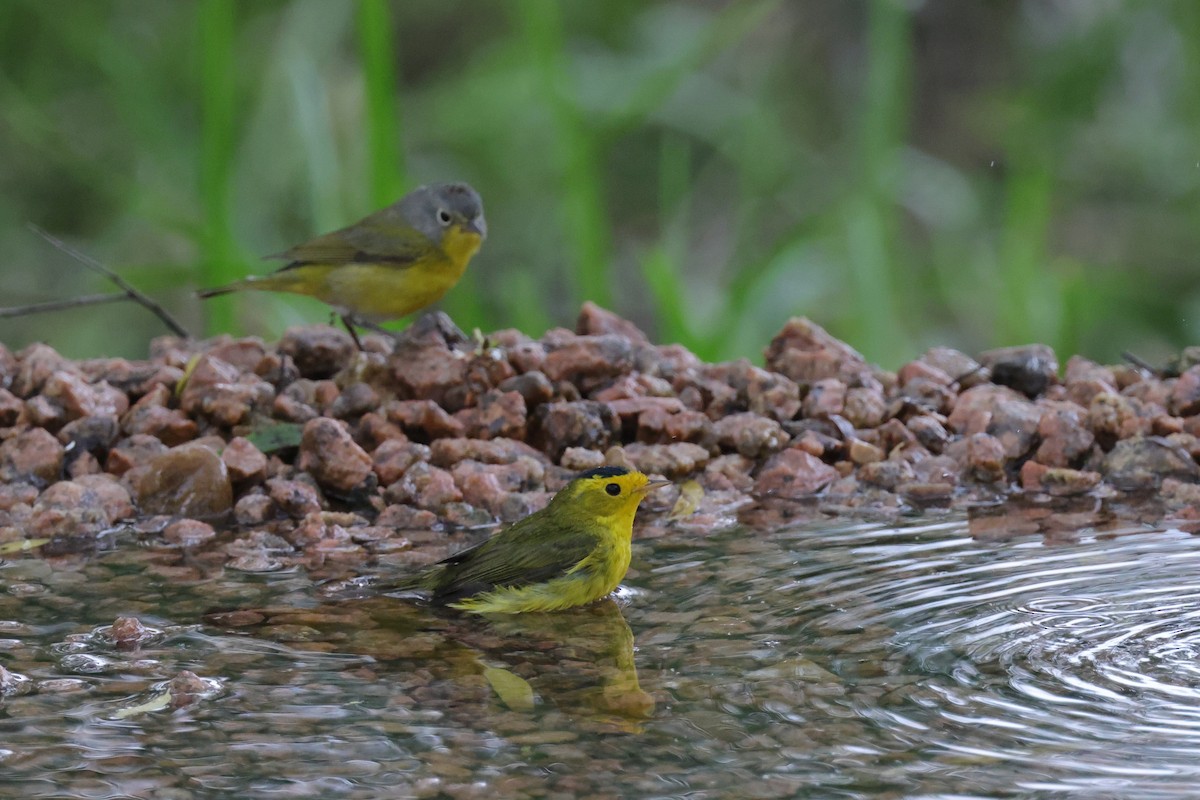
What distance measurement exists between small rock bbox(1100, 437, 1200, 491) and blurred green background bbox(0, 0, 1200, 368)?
1.93 meters

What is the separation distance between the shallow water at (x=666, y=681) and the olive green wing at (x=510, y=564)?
0.21 feet

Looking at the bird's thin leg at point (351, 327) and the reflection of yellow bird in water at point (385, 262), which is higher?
the reflection of yellow bird in water at point (385, 262)

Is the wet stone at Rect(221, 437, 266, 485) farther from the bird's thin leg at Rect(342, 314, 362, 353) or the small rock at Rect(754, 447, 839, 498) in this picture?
the small rock at Rect(754, 447, 839, 498)

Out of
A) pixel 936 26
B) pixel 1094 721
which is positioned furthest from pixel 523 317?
pixel 936 26

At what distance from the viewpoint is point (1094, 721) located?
2121mm

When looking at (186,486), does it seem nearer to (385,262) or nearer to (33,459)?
(33,459)

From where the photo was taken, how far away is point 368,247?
4.48 m

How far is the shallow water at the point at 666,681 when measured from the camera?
1959 millimetres

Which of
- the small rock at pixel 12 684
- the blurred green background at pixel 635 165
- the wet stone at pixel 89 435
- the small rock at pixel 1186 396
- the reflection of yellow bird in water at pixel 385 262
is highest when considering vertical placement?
the blurred green background at pixel 635 165

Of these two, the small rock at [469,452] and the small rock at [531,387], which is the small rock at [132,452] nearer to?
the small rock at [469,452]

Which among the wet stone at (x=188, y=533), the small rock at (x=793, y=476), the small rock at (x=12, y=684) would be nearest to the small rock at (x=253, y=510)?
the wet stone at (x=188, y=533)

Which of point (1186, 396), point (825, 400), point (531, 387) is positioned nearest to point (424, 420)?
point (531, 387)

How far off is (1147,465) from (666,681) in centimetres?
180

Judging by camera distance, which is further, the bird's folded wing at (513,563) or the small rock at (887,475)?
the small rock at (887,475)
